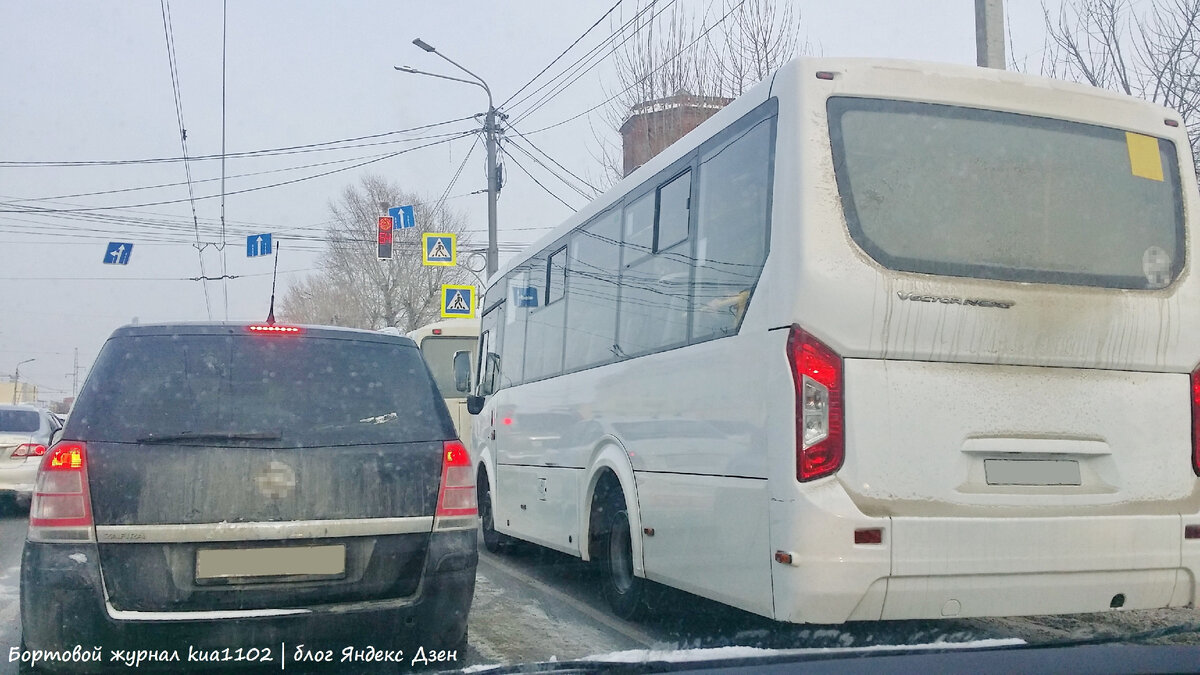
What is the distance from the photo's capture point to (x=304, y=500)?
4082 millimetres

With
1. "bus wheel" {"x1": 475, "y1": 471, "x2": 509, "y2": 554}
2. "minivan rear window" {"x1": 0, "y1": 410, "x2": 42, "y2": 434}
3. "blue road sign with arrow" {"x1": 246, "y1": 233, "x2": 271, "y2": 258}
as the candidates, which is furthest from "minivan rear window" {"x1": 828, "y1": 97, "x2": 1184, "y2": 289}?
"blue road sign with arrow" {"x1": 246, "y1": 233, "x2": 271, "y2": 258}

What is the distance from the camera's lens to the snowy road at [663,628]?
5305 millimetres

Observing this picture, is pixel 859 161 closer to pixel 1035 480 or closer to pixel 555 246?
pixel 1035 480

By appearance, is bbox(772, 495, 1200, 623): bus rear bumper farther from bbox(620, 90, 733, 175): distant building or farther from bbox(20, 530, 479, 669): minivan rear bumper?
bbox(620, 90, 733, 175): distant building

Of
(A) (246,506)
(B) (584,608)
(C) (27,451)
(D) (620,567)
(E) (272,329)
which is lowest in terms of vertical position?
(B) (584,608)

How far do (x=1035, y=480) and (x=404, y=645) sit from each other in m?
2.57

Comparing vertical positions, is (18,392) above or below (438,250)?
below

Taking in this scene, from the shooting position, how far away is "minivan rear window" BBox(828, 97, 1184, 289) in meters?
4.49

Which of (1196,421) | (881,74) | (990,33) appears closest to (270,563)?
(881,74)

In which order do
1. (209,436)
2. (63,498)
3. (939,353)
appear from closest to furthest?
(63,498), (209,436), (939,353)

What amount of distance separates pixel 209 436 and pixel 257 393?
0.91 ft

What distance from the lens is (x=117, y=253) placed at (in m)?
25.8

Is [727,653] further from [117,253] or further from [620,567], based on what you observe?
[117,253]

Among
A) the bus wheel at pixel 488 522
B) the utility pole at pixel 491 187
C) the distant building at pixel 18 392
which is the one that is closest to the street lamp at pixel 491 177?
the utility pole at pixel 491 187
